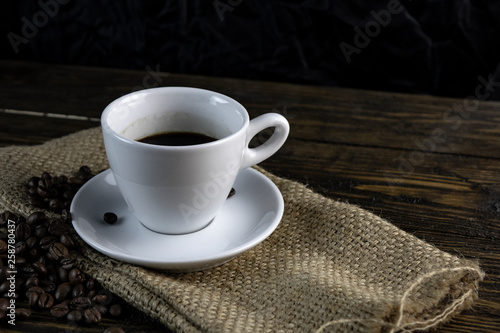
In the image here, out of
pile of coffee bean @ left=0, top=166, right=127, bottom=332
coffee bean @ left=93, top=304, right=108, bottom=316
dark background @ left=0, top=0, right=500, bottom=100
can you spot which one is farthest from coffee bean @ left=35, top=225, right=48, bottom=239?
dark background @ left=0, top=0, right=500, bottom=100

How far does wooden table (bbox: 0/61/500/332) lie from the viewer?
126cm

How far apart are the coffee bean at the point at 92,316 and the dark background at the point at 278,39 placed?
1.71m

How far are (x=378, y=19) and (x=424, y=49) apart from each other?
25 centimetres

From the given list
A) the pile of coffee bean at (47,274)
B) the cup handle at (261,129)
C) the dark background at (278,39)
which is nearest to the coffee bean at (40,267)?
the pile of coffee bean at (47,274)

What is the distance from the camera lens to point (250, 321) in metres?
0.95

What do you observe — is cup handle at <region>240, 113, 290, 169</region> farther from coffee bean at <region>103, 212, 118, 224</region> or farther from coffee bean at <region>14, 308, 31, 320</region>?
coffee bean at <region>14, 308, 31, 320</region>

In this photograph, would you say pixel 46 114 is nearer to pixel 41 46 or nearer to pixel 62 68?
pixel 62 68

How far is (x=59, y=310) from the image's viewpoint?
0.98 metres

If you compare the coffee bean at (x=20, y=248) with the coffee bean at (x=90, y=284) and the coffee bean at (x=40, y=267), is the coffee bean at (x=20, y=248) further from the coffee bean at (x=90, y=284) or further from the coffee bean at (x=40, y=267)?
the coffee bean at (x=90, y=284)

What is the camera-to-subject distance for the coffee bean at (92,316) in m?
0.97

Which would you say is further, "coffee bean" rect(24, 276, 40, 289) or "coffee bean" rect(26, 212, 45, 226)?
"coffee bean" rect(26, 212, 45, 226)

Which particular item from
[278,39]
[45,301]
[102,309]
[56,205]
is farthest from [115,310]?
[278,39]

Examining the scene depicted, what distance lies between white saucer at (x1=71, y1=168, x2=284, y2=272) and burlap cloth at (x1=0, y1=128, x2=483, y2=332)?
0.04m

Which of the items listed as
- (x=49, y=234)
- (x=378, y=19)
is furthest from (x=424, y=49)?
(x=49, y=234)
